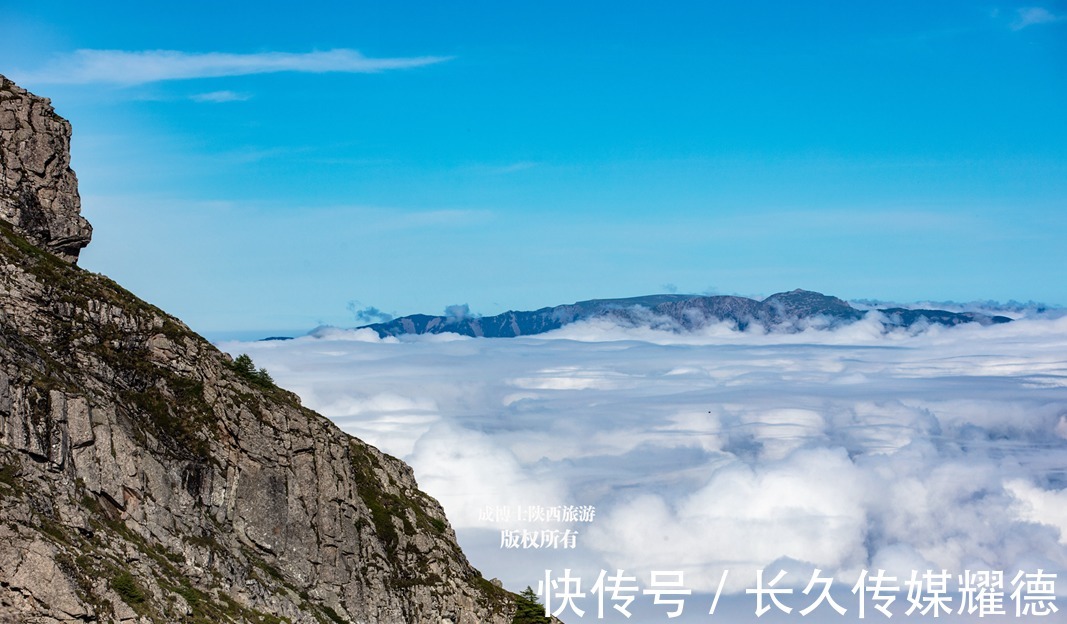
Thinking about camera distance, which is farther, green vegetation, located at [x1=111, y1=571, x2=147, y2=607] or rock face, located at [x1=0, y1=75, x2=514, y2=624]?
rock face, located at [x1=0, y1=75, x2=514, y2=624]

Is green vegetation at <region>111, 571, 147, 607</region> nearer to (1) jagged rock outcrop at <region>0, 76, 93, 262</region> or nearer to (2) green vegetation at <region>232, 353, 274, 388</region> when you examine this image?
(2) green vegetation at <region>232, 353, 274, 388</region>

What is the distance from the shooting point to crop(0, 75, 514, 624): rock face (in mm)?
A: 119312

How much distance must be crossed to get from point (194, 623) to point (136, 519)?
52.8ft

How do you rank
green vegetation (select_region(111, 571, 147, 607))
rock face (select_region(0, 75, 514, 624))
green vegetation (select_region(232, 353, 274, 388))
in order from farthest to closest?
1. green vegetation (select_region(232, 353, 274, 388))
2. rock face (select_region(0, 75, 514, 624))
3. green vegetation (select_region(111, 571, 147, 607))

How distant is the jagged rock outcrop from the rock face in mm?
194

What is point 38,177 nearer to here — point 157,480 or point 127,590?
point 157,480

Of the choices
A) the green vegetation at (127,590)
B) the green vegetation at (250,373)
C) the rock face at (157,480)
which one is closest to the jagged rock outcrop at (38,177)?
the rock face at (157,480)

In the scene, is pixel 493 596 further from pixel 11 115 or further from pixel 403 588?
pixel 11 115

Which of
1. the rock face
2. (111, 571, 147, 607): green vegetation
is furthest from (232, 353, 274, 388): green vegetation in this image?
(111, 571, 147, 607): green vegetation

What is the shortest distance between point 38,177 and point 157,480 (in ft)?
155

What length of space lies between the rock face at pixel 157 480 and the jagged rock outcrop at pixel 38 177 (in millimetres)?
194

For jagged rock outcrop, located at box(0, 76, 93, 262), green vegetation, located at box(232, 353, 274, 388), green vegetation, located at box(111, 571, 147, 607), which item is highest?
jagged rock outcrop, located at box(0, 76, 93, 262)

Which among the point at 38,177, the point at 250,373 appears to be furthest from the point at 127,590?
the point at 38,177

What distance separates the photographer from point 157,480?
138 metres
